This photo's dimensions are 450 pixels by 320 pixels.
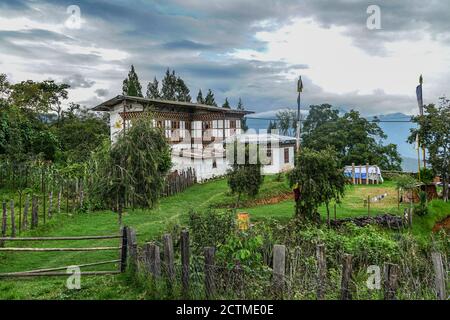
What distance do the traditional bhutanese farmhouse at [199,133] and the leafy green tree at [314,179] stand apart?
16020 mm

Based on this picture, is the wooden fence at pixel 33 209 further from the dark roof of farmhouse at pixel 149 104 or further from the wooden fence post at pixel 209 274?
the dark roof of farmhouse at pixel 149 104

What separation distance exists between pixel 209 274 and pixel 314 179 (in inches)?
400

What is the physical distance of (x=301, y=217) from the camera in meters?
16.3

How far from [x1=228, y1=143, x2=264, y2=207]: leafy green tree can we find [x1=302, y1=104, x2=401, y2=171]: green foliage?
66.9ft

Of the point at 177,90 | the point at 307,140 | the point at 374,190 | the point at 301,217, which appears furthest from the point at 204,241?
the point at 177,90

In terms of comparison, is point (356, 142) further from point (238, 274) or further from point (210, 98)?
point (238, 274)

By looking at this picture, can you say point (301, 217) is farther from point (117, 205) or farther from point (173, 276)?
point (173, 276)

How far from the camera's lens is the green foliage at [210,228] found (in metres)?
9.98

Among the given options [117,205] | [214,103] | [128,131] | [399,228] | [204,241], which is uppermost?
[214,103]

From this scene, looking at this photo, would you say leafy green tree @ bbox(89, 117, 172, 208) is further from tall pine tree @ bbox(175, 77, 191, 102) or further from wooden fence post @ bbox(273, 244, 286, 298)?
tall pine tree @ bbox(175, 77, 191, 102)

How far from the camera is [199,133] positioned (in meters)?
39.4

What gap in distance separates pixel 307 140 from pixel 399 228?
28.5m

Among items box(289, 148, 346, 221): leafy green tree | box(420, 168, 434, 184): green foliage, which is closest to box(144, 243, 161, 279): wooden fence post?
box(289, 148, 346, 221): leafy green tree

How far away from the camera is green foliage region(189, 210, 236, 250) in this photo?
9.98 m
